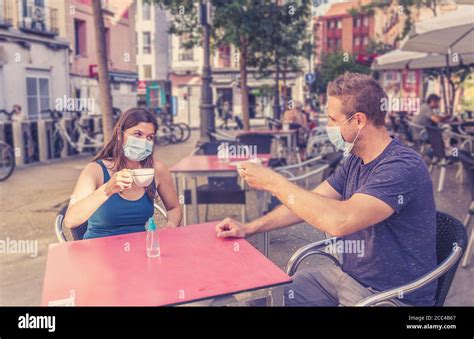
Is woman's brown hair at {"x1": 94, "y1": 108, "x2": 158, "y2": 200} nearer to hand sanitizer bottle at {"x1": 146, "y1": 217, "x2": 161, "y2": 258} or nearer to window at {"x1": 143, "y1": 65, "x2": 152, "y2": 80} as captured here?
hand sanitizer bottle at {"x1": 146, "y1": 217, "x2": 161, "y2": 258}

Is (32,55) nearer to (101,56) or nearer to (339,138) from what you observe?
(101,56)

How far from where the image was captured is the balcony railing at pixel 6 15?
15747 millimetres

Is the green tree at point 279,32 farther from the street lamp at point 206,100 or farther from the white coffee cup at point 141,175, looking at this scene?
the white coffee cup at point 141,175

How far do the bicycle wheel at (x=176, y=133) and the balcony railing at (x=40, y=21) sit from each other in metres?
4.97

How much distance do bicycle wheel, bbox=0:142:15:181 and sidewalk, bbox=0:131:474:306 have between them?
15 cm

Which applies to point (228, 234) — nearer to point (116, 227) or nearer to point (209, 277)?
point (209, 277)

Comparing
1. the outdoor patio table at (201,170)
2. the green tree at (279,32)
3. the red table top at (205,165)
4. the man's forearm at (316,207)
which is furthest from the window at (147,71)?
the man's forearm at (316,207)

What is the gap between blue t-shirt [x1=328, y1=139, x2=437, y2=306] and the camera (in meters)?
2.06

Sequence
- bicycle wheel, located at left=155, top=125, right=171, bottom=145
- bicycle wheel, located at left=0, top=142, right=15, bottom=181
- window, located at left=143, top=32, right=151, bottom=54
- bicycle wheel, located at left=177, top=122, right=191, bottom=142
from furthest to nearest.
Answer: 1. window, located at left=143, top=32, right=151, bottom=54
2. bicycle wheel, located at left=177, top=122, right=191, bottom=142
3. bicycle wheel, located at left=155, top=125, right=171, bottom=145
4. bicycle wheel, located at left=0, top=142, right=15, bottom=181

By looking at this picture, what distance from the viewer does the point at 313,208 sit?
207 cm

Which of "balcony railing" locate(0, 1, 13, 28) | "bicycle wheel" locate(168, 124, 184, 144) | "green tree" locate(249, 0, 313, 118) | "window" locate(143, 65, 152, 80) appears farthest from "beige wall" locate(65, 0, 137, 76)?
"window" locate(143, 65, 152, 80)

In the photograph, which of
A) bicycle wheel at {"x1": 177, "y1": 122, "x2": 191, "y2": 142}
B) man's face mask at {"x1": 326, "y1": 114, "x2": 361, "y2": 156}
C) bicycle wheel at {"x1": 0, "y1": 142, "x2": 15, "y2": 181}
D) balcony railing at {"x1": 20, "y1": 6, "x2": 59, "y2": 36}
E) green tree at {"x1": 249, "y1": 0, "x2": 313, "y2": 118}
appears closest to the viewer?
man's face mask at {"x1": 326, "y1": 114, "x2": 361, "y2": 156}

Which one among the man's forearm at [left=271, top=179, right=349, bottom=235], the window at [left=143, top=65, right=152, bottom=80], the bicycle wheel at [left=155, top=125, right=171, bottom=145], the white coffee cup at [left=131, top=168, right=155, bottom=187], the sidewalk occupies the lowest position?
the sidewalk

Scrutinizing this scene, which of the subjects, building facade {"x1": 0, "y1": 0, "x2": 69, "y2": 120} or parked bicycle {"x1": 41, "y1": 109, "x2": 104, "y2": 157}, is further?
building facade {"x1": 0, "y1": 0, "x2": 69, "y2": 120}
